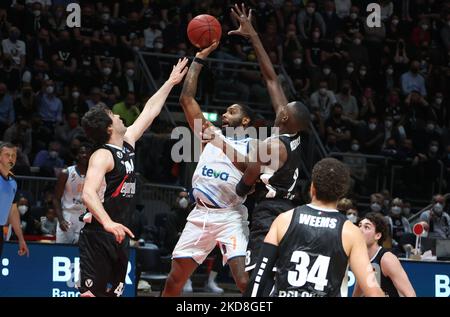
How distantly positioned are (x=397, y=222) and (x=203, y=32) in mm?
8384

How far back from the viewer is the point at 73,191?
12.5 meters

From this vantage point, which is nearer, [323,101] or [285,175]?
[285,175]

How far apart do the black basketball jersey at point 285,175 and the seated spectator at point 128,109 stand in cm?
784

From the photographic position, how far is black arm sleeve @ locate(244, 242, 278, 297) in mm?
5715

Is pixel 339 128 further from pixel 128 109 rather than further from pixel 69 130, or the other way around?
pixel 69 130

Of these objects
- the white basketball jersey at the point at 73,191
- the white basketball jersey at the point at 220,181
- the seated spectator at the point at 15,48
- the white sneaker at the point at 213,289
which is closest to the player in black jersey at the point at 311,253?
the white basketball jersey at the point at 220,181

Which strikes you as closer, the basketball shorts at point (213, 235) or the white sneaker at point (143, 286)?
the basketball shorts at point (213, 235)

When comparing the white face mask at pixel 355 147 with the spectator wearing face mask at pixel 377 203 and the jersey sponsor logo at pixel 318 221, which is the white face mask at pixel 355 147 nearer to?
the spectator wearing face mask at pixel 377 203

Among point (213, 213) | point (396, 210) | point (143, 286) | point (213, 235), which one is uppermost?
point (213, 213)

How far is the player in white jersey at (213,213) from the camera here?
28.6 ft

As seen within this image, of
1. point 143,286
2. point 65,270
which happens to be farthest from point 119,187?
point 143,286

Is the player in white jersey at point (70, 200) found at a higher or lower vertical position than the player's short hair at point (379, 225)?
lower

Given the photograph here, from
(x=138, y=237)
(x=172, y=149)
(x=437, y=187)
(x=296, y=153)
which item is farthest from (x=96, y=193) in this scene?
(x=437, y=187)
